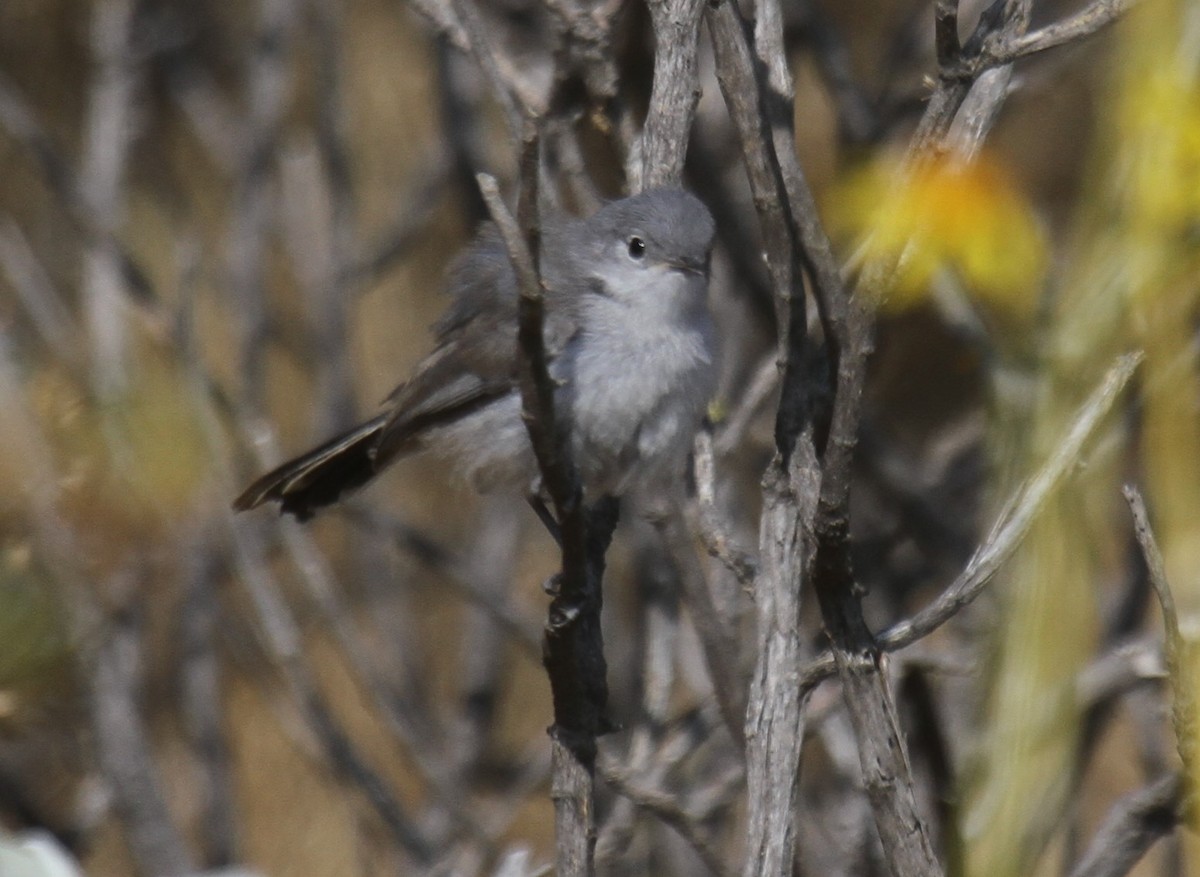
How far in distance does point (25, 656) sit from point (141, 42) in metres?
3.97

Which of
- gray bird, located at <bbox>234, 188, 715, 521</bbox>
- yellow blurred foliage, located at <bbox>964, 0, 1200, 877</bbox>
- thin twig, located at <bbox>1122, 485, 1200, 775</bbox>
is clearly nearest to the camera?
yellow blurred foliage, located at <bbox>964, 0, 1200, 877</bbox>

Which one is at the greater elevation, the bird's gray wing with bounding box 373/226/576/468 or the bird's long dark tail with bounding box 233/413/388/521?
the bird's gray wing with bounding box 373/226/576/468

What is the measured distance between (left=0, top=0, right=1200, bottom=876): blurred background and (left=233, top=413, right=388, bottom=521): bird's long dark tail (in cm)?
24

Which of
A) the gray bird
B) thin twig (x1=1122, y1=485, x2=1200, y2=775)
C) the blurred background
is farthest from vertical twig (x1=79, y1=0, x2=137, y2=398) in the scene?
thin twig (x1=1122, y1=485, x2=1200, y2=775)

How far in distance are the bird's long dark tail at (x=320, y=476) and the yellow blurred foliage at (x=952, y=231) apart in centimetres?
123

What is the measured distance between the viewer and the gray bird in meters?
3.04

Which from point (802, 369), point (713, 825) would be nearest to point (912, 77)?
point (713, 825)

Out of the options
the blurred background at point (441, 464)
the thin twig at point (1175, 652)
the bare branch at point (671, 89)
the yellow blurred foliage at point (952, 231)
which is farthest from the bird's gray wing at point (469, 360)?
the thin twig at point (1175, 652)

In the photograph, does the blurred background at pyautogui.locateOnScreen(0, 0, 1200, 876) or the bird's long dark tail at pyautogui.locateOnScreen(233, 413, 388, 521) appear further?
the bird's long dark tail at pyautogui.locateOnScreen(233, 413, 388, 521)

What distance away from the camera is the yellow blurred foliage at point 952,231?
6.69ft

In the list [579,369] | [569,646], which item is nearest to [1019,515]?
[569,646]

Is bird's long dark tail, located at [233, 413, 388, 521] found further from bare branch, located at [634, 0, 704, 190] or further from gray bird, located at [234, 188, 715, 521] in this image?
bare branch, located at [634, 0, 704, 190]

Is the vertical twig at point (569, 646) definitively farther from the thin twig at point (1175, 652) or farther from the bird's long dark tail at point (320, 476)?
the bird's long dark tail at point (320, 476)

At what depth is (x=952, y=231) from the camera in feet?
7.53
